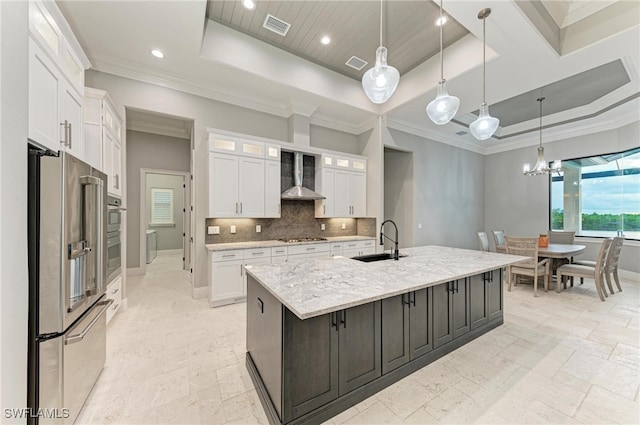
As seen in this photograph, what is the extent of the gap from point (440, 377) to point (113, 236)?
375 cm

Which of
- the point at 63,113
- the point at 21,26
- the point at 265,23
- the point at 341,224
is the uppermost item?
the point at 265,23

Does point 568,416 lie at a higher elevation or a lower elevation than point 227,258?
lower

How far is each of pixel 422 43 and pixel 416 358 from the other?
4290 mm

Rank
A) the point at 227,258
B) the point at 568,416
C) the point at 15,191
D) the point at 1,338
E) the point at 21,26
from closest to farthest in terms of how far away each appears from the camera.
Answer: the point at 1,338
the point at 15,191
the point at 21,26
the point at 568,416
the point at 227,258

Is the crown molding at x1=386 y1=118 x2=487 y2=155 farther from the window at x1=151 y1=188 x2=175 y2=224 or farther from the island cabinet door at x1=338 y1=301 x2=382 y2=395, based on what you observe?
the window at x1=151 y1=188 x2=175 y2=224

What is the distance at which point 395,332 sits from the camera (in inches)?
77.9

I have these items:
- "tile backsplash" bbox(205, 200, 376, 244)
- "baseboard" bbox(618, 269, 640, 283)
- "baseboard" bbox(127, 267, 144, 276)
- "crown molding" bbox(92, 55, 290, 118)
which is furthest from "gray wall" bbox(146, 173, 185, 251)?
"baseboard" bbox(618, 269, 640, 283)

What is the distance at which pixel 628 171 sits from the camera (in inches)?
208

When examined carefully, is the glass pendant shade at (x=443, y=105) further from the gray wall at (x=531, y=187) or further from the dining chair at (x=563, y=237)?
the gray wall at (x=531, y=187)

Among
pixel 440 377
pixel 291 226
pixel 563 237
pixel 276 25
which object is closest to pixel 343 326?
pixel 440 377

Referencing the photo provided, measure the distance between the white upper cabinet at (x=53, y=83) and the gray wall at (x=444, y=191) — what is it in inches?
195

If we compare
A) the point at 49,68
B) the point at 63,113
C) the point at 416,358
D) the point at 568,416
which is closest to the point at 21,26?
the point at 49,68

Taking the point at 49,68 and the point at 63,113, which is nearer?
the point at 49,68

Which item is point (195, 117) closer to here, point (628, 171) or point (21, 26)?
point (21, 26)
